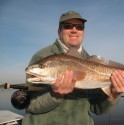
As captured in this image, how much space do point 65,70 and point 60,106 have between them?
3.16ft

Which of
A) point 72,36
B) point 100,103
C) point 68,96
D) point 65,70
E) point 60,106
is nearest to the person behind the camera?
point 65,70

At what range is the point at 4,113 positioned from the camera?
44.7 ft

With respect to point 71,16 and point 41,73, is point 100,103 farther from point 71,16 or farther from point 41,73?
point 71,16

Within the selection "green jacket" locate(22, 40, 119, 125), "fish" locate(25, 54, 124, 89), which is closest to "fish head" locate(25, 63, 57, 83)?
"fish" locate(25, 54, 124, 89)

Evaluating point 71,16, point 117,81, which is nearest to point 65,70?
point 117,81

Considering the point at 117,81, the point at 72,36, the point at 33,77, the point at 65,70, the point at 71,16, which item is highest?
the point at 71,16

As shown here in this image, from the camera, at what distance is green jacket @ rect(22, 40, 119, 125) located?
6344 mm

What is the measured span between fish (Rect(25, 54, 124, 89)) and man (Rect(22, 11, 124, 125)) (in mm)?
159

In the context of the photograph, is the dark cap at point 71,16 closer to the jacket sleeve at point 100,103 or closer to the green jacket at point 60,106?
the green jacket at point 60,106

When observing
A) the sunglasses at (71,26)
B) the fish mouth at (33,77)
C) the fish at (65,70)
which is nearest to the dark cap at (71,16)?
the sunglasses at (71,26)

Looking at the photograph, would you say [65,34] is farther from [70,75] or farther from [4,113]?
[4,113]

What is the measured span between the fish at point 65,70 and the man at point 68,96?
0.16 metres

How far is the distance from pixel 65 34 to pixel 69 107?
1875 millimetres

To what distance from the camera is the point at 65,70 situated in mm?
6223
